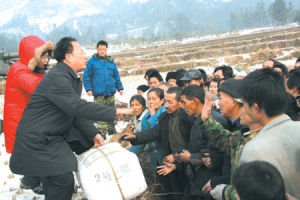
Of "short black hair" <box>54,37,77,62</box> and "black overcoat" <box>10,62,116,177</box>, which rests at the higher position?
"short black hair" <box>54,37,77,62</box>

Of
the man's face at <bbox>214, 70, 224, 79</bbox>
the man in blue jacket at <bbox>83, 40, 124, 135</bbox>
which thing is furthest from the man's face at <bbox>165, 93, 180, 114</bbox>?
the man in blue jacket at <bbox>83, 40, 124, 135</bbox>

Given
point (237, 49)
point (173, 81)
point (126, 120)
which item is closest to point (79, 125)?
→ point (173, 81)

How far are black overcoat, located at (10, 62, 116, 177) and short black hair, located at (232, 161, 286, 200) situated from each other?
4.65 ft

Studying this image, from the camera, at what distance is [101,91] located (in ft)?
19.3

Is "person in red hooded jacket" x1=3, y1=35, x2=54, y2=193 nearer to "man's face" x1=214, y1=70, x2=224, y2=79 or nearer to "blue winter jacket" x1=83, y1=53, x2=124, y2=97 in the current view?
"blue winter jacket" x1=83, y1=53, x2=124, y2=97

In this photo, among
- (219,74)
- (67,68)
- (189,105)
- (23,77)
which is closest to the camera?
(67,68)

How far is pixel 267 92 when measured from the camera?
1.64 m

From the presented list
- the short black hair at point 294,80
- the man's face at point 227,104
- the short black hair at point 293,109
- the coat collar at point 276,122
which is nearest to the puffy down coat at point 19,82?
the man's face at point 227,104

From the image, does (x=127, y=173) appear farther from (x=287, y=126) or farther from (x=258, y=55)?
(x=258, y=55)

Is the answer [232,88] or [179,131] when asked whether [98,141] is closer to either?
[179,131]

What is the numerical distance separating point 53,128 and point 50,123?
0.05 m

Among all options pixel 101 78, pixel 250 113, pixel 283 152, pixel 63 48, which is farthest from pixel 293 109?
pixel 101 78

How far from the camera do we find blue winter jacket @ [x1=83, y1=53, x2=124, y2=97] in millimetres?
5894

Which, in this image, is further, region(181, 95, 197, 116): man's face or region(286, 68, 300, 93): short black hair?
region(286, 68, 300, 93): short black hair
